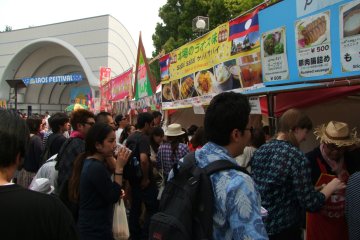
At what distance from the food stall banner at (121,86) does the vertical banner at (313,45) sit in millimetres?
10388

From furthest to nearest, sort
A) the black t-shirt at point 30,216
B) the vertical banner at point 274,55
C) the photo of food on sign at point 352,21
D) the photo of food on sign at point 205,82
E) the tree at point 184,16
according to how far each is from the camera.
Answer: the tree at point 184,16, the photo of food on sign at point 205,82, the vertical banner at point 274,55, the photo of food on sign at point 352,21, the black t-shirt at point 30,216

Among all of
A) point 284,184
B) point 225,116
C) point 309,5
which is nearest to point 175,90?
point 309,5

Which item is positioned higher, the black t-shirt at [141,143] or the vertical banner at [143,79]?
the vertical banner at [143,79]

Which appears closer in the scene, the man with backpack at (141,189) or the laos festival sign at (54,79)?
the man with backpack at (141,189)

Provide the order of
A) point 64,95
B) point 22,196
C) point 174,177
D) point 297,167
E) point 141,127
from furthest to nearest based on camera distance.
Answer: point 64,95 < point 141,127 < point 297,167 < point 174,177 < point 22,196

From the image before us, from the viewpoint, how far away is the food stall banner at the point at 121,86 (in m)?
14.2

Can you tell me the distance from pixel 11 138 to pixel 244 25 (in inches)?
187

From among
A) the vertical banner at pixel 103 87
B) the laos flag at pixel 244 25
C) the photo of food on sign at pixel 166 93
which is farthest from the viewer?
the vertical banner at pixel 103 87

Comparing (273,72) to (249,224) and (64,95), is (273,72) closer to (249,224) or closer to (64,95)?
(249,224)

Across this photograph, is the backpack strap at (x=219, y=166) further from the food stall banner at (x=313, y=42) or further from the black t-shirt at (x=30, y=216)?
the food stall banner at (x=313, y=42)

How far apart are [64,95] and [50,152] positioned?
3932 cm

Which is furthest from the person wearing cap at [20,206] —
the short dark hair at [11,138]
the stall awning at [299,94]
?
the stall awning at [299,94]

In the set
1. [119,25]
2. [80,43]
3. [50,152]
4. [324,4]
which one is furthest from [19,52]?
[324,4]

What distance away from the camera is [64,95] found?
4244cm
